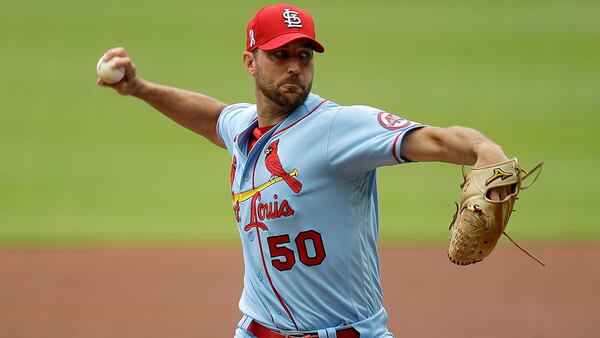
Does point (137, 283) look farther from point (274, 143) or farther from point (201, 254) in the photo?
point (274, 143)

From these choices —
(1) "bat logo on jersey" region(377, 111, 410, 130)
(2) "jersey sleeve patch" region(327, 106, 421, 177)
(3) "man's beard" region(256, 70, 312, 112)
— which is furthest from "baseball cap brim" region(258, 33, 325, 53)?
(1) "bat logo on jersey" region(377, 111, 410, 130)

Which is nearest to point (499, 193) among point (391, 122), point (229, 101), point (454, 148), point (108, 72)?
point (454, 148)

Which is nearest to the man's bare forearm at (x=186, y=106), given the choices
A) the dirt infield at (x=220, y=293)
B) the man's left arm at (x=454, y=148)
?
Answer: the man's left arm at (x=454, y=148)

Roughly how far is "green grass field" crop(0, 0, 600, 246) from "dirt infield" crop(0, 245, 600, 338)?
1006 millimetres

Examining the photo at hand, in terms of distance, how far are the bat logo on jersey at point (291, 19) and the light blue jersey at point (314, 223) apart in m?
0.28

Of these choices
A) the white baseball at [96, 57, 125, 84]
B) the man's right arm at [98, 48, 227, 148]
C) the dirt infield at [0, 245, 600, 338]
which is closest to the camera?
the white baseball at [96, 57, 125, 84]

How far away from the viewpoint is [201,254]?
409 inches

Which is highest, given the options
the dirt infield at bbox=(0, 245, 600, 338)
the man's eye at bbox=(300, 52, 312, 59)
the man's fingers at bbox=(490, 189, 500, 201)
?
the man's eye at bbox=(300, 52, 312, 59)

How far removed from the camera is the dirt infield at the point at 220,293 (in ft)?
25.8

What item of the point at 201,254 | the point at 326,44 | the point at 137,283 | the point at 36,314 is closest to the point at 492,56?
the point at 326,44

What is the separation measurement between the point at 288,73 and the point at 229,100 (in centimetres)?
1013

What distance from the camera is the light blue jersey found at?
11.4 feet

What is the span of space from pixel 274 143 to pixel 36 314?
5169mm

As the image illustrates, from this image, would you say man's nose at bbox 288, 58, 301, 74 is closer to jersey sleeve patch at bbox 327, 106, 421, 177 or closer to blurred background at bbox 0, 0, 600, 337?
jersey sleeve patch at bbox 327, 106, 421, 177
